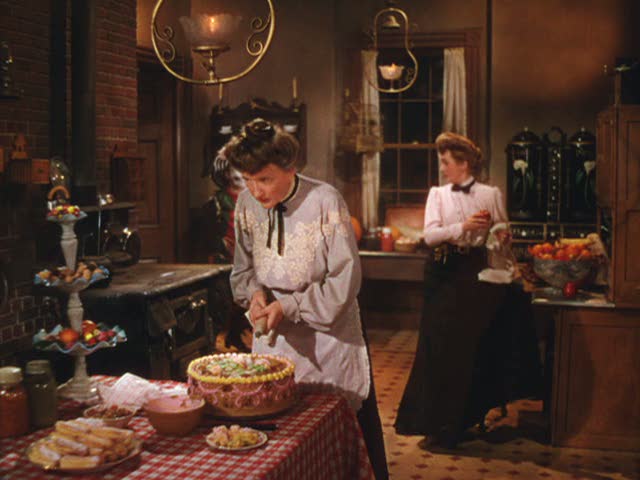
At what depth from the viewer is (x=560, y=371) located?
4.91m

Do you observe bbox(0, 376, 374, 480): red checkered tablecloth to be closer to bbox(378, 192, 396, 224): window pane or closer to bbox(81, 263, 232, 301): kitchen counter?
bbox(81, 263, 232, 301): kitchen counter

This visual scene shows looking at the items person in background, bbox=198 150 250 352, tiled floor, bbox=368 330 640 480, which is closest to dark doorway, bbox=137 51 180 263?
person in background, bbox=198 150 250 352

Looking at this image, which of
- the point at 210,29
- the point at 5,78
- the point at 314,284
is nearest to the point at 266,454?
the point at 314,284

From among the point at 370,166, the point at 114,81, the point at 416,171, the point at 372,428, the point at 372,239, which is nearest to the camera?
the point at 372,428

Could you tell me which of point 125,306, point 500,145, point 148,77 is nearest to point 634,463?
point 125,306

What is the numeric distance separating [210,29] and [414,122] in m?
6.26

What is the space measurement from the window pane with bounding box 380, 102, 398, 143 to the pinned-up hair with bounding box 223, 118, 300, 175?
6.27 meters

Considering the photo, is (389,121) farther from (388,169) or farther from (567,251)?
(567,251)

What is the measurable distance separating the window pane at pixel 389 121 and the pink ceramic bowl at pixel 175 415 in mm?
6825

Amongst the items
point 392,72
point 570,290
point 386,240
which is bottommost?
point 570,290

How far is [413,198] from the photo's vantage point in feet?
29.6

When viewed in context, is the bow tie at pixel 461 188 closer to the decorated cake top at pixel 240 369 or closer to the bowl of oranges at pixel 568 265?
the bowl of oranges at pixel 568 265

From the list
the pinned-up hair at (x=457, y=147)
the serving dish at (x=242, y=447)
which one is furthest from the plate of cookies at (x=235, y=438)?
the pinned-up hair at (x=457, y=147)

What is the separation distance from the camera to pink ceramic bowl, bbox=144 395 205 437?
2.35m
